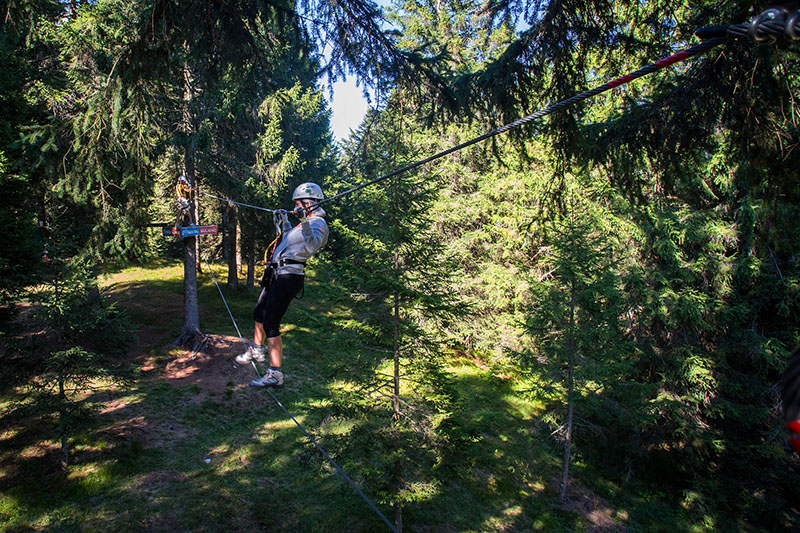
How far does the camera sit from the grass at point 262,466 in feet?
22.4

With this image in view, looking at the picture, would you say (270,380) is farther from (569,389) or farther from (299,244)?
A: (569,389)

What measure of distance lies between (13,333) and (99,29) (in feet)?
26.2

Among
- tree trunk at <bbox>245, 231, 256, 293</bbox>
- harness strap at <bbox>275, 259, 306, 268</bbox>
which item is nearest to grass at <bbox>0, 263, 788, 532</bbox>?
harness strap at <bbox>275, 259, 306, 268</bbox>

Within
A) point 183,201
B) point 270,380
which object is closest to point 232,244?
point 183,201

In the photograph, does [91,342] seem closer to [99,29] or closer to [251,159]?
[99,29]

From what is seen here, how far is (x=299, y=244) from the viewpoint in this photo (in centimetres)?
556

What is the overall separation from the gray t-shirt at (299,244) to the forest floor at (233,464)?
125 cm

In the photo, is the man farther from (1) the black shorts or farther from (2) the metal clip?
(2) the metal clip

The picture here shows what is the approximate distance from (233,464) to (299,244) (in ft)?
18.6

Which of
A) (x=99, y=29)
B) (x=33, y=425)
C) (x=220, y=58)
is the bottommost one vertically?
(x=33, y=425)

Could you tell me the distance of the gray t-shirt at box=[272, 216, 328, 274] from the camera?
18.0 ft

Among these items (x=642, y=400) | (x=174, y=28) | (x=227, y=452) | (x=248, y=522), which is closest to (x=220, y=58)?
(x=174, y=28)

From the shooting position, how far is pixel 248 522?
7078mm

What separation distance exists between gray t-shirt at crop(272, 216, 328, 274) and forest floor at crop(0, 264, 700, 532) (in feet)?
4.10
